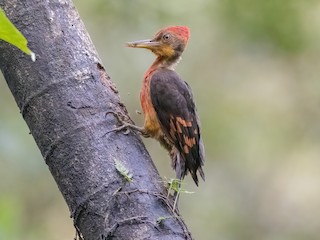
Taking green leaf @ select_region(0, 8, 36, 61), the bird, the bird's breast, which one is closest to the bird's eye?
the bird

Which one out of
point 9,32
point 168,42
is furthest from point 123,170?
point 168,42

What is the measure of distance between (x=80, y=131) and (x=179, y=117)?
1.04 metres

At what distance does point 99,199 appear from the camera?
105 inches

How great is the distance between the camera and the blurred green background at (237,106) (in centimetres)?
652

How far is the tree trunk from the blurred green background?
331 cm

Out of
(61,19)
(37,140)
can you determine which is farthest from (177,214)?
(61,19)

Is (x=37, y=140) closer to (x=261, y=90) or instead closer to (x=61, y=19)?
(x=61, y=19)

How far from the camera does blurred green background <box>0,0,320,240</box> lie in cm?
652

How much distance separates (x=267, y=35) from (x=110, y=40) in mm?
1562

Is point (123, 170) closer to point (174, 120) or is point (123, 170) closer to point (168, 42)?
point (174, 120)

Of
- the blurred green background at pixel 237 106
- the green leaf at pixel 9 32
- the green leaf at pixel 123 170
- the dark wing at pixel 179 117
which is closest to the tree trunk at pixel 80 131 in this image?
the green leaf at pixel 123 170

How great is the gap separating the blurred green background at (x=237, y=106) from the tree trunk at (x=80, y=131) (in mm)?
3315

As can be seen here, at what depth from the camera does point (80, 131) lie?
9.14 ft

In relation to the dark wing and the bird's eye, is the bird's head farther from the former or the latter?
the dark wing
